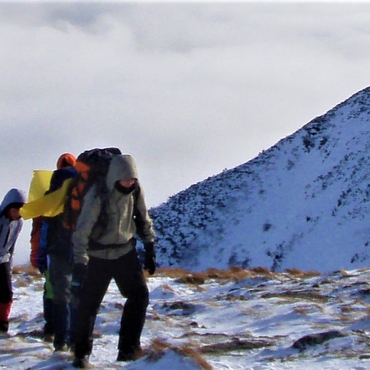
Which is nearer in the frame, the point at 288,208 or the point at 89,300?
the point at 89,300

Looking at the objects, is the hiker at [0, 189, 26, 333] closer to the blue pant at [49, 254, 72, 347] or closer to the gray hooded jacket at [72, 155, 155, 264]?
the blue pant at [49, 254, 72, 347]

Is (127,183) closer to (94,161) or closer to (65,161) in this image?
(94,161)

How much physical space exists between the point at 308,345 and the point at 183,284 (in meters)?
6.90

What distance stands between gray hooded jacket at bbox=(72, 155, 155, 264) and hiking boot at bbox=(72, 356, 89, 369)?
2.83ft

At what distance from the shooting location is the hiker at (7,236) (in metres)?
8.18

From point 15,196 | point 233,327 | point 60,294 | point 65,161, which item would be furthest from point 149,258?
point 233,327

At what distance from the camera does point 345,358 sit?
644cm

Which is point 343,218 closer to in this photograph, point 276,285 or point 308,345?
point 276,285

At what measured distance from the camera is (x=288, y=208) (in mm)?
33875

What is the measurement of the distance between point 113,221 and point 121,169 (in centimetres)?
50

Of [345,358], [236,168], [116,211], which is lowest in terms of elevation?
[345,358]

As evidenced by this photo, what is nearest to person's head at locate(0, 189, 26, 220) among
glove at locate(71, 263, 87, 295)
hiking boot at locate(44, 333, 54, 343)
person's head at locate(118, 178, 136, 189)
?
hiking boot at locate(44, 333, 54, 343)

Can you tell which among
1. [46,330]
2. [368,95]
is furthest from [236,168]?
[46,330]

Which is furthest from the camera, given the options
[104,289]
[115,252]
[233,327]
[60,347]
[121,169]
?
[233,327]
